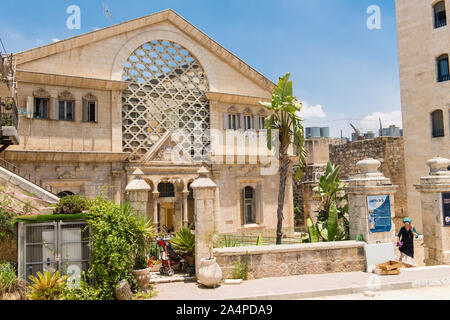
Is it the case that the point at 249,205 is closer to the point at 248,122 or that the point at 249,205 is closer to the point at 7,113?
the point at 248,122

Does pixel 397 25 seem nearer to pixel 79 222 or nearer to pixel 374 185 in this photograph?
pixel 374 185

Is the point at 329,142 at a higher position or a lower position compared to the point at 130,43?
lower

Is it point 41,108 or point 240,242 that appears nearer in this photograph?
point 240,242

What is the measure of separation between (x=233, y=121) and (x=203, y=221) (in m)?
11.8

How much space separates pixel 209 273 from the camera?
346 inches

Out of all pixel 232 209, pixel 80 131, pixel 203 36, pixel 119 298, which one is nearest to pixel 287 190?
pixel 232 209

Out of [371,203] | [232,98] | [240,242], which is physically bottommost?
[240,242]

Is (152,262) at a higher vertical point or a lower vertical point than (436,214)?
lower

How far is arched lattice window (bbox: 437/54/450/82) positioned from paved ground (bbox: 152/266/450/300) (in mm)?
14061

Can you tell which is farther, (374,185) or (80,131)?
(80,131)

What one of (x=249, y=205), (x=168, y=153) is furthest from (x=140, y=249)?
(x=249, y=205)

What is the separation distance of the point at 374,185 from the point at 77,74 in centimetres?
1389

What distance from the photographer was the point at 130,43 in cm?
1814
